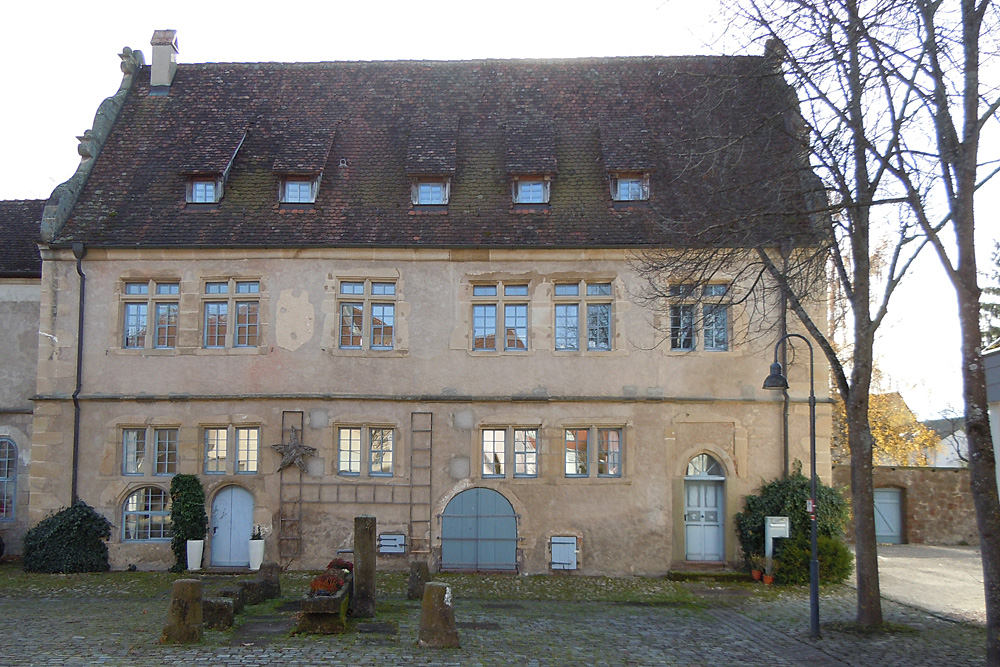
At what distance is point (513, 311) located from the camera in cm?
2012

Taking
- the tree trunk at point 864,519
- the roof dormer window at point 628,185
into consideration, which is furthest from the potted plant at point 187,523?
the tree trunk at point 864,519

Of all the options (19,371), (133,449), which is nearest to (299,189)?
(133,449)

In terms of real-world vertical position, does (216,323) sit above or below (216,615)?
above

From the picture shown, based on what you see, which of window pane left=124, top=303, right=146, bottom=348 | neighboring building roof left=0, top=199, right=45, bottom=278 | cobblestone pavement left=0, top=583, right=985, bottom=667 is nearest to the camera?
cobblestone pavement left=0, top=583, right=985, bottom=667

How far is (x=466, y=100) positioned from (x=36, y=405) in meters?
12.4

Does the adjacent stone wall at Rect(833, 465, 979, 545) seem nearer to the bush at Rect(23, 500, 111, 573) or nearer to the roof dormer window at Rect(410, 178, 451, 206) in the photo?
the roof dormer window at Rect(410, 178, 451, 206)

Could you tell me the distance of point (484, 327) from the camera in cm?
2008

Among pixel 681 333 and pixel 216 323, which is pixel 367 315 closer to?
pixel 216 323

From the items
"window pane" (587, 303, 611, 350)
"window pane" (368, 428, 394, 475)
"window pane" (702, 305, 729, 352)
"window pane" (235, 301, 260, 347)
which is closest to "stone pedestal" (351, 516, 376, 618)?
"window pane" (368, 428, 394, 475)

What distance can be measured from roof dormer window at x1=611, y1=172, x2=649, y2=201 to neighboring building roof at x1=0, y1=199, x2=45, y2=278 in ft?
44.6

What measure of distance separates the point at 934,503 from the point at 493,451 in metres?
14.9

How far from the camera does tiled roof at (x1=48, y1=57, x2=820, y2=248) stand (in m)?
20.2

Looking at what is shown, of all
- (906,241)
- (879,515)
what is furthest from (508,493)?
(879,515)

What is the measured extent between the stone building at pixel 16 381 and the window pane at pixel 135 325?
11.1 ft
